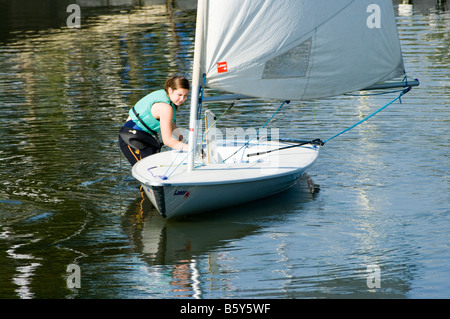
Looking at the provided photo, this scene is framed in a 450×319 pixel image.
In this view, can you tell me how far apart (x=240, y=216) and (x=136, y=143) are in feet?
6.73

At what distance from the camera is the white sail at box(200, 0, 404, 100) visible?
10.5 metres

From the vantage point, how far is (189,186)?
33.2 feet

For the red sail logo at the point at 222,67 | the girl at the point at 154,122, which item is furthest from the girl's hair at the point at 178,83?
the red sail logo at the point at 222,67

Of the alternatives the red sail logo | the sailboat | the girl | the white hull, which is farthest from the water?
the red sail logo

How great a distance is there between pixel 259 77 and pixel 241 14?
95 cm

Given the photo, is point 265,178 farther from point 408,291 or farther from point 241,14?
point 408,291

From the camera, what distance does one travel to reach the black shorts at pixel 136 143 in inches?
453

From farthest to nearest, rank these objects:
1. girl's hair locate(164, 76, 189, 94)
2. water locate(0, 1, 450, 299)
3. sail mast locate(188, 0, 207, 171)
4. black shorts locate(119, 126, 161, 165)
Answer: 1. black shorts locate(119, 126, 161, 165)
2. girl's hair locate(164, 76, 189, 94)
3. sail mast locate(188, 0, 207, 171)
4. water locate(0, 1, 450, 299)

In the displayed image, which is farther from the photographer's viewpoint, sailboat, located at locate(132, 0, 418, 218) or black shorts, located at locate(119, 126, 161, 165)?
black shorts, located at locate(119, 126, 161, 165)

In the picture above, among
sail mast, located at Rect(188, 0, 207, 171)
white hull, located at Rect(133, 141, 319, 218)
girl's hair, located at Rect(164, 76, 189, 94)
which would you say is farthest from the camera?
girl's hair, located at Rect(164, 76, 189, 94)

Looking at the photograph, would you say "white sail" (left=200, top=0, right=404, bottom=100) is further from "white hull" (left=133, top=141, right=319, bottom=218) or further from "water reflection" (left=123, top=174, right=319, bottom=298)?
"water reflection" (left=123, top=174, right=319, bottom=298)

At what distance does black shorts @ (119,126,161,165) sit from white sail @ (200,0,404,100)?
5.38 feet

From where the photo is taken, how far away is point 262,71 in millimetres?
10828
